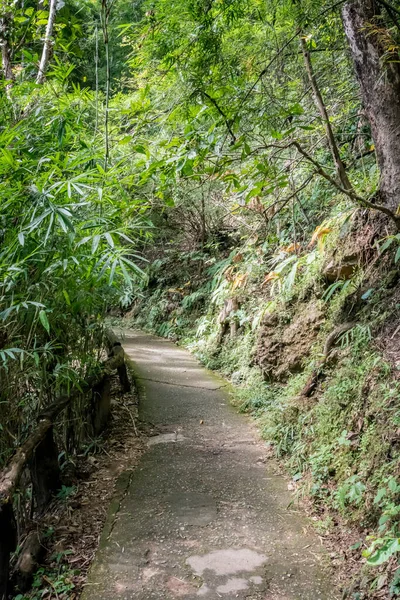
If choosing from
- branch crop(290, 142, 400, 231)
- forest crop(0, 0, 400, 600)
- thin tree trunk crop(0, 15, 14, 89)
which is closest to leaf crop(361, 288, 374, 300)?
forest crop(0, 0, 400, 600)

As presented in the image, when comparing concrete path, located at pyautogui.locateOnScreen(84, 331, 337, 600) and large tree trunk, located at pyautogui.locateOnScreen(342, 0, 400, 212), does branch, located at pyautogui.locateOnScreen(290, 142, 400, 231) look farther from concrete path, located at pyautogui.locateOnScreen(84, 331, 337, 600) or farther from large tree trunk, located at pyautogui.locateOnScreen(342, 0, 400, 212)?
concrete path, located at pyautogui.locateOnScreen(84, 331, 337, 600)

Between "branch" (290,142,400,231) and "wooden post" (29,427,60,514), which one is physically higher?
"branch" (290,142,400,231)

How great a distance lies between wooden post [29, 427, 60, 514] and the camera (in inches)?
113

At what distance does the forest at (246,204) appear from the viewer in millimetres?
2303

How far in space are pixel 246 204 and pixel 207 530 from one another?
7.64ft

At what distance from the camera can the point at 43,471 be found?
→ 9.61ft

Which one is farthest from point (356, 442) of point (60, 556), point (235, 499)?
point (60, 556)

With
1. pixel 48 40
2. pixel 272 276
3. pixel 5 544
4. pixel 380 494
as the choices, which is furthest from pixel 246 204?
Answer: pixel 5 544

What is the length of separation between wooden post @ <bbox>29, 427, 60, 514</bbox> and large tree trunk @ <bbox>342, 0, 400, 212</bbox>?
2.97 meters

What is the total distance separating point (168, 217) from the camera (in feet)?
35.7

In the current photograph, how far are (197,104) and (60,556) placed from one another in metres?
2.74

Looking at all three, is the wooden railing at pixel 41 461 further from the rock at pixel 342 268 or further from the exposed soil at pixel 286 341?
the rock at pixel 342 268

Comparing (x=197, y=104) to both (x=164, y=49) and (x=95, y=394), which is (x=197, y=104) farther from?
(x=95, y=394)

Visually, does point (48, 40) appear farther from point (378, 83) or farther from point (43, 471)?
point (43, 471)
